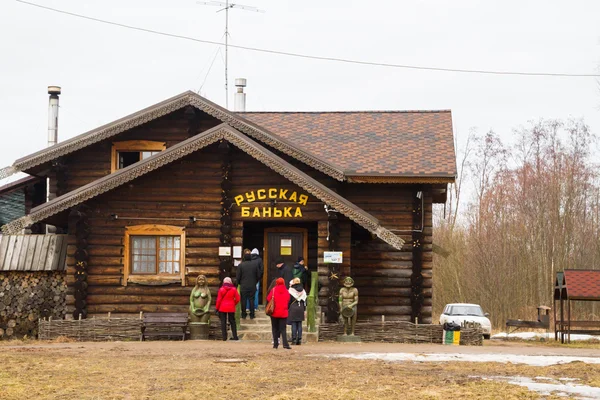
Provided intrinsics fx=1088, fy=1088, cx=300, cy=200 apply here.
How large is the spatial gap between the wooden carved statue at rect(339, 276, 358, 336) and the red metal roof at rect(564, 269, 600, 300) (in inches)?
280

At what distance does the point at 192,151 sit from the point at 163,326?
14.3 feet

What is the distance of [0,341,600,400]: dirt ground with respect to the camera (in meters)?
15.5

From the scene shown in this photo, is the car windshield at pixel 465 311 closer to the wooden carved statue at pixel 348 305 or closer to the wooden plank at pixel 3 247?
the wooden carved statue at pixel 348 305

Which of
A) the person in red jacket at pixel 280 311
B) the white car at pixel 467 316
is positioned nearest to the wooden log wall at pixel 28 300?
the person in red jacket at pixel 280 311

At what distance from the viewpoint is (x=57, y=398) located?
1507cm

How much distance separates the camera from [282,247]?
97.0 feet

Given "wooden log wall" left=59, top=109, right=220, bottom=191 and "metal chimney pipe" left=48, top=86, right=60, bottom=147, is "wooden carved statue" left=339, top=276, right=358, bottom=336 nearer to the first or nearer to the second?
"wooden log wall" left=59, top=109, right=220, bottom=191

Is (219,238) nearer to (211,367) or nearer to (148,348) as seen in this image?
(148,348)

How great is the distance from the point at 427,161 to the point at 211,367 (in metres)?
12.1

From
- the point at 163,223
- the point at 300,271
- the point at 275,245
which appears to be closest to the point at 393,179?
the point at 300,271

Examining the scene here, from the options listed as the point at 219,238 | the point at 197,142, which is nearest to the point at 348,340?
the point at 219,238

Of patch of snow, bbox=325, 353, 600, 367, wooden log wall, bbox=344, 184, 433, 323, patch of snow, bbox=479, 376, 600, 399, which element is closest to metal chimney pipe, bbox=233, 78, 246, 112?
wooden log wall, bbox=344, 184, 433, 323

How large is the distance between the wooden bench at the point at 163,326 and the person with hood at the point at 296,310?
3.04m

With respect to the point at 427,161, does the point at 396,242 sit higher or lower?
lower
